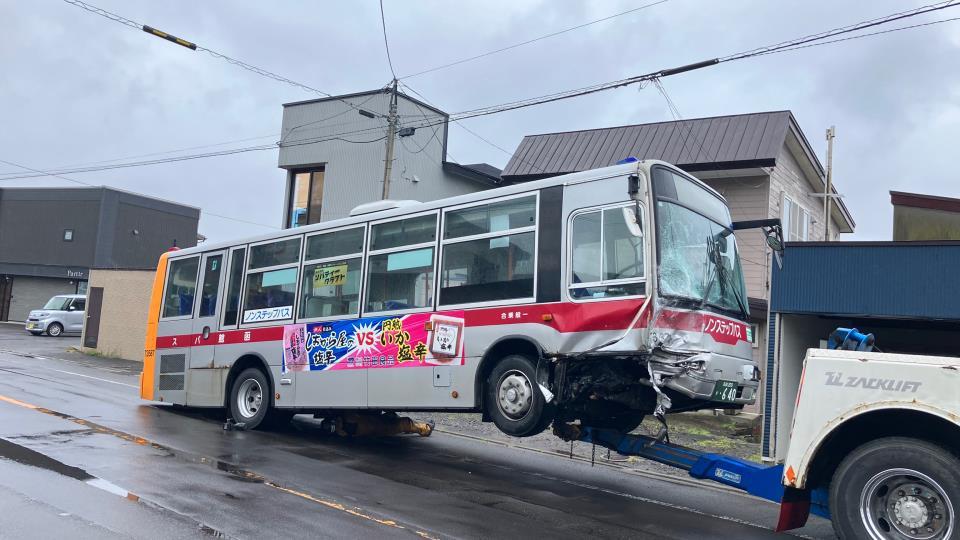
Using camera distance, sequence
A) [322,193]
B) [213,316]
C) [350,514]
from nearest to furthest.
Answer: [350,514], [213,316], [322,193]

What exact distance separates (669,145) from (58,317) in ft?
91.4

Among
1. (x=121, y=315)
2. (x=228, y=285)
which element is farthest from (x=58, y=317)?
(x=228, y=285)

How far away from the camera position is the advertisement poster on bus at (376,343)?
30.4 feet

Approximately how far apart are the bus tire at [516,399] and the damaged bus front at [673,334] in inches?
9.5

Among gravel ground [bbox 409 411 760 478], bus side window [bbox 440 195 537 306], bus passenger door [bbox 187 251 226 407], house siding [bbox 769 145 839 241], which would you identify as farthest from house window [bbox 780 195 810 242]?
bus passenger door [bbox 187 251 226 407]

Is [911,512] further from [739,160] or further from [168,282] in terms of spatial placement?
[739,160]

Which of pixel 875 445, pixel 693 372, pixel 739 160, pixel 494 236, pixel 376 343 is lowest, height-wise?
pixel 875 445

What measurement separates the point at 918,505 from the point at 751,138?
14.8 meters

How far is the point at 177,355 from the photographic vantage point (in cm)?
1380

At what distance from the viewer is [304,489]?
8.09 meters

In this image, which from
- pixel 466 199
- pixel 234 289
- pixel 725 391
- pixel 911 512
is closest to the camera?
pixel 911 512

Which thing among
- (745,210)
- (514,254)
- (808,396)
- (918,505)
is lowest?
(918,505)

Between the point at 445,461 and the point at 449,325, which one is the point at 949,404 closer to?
the point at 449,325

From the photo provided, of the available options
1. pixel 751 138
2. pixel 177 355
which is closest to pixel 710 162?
pixel 751 138
